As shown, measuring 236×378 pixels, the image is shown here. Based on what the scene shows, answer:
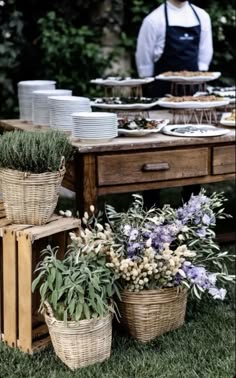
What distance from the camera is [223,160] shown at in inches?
139

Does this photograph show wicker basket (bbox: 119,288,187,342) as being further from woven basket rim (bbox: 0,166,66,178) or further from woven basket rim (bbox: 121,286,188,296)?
woven basket rim (bbox: 0,166,66,178)

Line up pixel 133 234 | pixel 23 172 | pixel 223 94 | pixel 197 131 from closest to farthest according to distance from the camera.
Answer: pixel 23 172
pixel 133 234
pixel 197 131
pixel 223 94

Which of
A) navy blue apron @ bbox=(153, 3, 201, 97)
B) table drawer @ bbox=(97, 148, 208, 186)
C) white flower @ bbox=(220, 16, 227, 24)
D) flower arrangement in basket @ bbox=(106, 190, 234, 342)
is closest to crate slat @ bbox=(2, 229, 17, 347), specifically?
flower arrangement in basket @ bbox=(106, 190, 234, 342)

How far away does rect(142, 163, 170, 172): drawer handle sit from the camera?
328 centimetres

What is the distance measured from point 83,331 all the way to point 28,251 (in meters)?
0.37

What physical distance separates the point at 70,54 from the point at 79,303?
3.50 metres

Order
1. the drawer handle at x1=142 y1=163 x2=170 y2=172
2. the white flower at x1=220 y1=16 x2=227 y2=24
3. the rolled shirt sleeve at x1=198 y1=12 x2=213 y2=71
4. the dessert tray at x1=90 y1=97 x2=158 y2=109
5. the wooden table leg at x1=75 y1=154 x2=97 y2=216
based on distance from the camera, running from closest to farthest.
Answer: the wooden table leg at x1=75 y1=154 x2=97 y2=216, the drawer handle at x1=142 y1=163 x2=170 y2=172, the dessert tray at x1=90 y1=97 x2=158 y2=109, the rolled shirt sleeve at x1=198 y1=12 x2=213 y2=71, the white flower at x1=220 y1=16 x2=227 y2=24

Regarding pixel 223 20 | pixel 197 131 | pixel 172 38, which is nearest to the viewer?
pixel 197 131

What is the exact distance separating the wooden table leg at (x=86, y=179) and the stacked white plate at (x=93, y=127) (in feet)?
0.30

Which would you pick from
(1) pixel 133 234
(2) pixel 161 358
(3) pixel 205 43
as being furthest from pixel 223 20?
(2) pixel 161 358

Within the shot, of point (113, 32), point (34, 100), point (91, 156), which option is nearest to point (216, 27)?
point (113, 32)

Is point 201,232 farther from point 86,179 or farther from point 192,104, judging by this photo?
point 192,104

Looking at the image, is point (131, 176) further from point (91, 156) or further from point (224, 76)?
point (224, 76)

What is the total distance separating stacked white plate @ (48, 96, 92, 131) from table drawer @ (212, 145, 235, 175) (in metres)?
0.65
